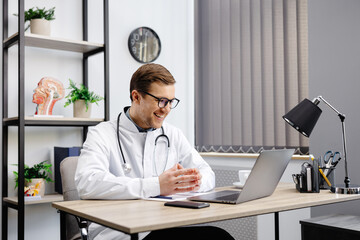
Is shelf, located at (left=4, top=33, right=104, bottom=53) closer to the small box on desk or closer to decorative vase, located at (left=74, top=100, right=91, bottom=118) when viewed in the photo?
decorative vase, located at (left=74, top=100, right=91, bottom=118)

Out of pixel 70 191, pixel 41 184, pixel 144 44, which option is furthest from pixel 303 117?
pixel 144 44

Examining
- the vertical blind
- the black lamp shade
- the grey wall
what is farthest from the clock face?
the black lamp shade

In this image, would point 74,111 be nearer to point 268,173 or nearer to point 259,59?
point 259,59

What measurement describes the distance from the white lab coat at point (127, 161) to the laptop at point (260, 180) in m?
0.23

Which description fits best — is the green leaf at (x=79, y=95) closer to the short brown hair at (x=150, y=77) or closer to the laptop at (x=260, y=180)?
the short brown hair at (x=150, y=77)

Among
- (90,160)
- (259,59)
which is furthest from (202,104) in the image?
(90,160)

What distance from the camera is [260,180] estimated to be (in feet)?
4.83

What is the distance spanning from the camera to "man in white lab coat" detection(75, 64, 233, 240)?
1.53m

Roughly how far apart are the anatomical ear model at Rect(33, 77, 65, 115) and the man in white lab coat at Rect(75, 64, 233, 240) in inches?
37.3

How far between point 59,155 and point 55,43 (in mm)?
762

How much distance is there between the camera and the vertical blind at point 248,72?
2.75 meters

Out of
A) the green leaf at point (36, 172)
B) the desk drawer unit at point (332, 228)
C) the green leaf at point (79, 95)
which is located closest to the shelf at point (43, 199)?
the green leaf at point (36, 172)

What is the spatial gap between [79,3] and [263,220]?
82.0 inches

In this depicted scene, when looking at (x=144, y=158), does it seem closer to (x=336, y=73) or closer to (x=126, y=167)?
(x=126, y=167)
